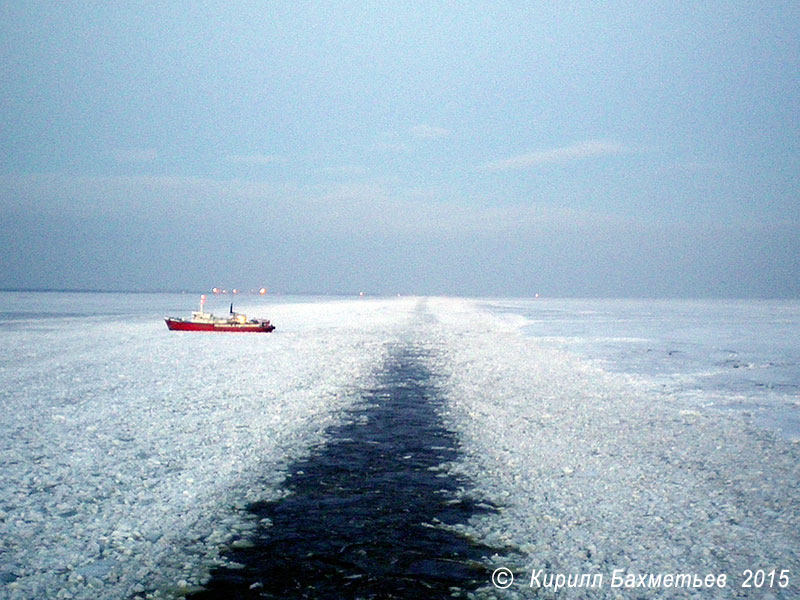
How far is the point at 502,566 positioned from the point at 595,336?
37.4 metres

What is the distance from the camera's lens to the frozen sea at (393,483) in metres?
6.74

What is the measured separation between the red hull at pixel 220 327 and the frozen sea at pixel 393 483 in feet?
60.0

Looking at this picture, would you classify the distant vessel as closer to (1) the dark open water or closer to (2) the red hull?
(2) the red hull

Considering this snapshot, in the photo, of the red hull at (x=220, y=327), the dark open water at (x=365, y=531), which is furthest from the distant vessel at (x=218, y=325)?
the dark open water at (x=365, y=531)

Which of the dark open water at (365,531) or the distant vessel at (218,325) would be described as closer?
the dark open water at (365,531)

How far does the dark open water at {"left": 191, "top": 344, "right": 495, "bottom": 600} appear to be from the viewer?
6.48 meters

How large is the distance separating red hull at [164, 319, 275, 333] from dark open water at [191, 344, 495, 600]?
2833cm

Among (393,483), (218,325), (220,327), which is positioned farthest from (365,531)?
(218,325)

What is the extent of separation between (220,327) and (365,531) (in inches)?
1359

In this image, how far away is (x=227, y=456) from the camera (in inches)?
445

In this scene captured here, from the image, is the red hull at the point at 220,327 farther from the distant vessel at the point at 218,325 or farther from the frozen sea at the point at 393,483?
the frozen sea at the point at 393,483

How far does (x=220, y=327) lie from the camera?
4044 centimetres

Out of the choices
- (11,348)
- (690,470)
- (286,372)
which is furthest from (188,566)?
(11,348)

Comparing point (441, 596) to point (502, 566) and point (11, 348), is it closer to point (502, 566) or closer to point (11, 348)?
point (502, 566)
